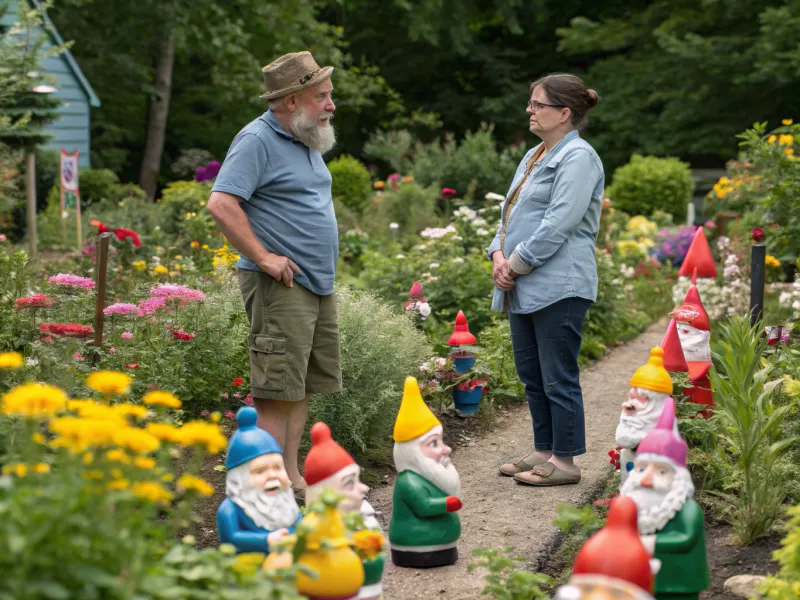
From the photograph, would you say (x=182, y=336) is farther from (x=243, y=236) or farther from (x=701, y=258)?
(x=701, y=258)

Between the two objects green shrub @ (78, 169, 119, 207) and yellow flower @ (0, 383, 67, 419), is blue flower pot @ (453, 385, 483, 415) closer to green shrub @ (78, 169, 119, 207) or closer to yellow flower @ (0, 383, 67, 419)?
yellow flower @ (0, 383, 67, 419)

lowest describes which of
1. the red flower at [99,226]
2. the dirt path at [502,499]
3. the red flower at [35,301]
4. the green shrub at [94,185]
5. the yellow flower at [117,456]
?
the dirt path at [502,499]

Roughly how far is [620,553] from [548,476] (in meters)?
1.92

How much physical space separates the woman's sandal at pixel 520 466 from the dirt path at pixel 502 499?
5cm

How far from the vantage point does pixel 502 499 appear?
426 cm

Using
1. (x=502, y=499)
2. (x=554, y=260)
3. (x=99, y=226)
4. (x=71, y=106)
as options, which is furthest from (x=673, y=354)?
(x=71, y=106)

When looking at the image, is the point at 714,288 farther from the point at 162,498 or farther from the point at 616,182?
the point at 616,182

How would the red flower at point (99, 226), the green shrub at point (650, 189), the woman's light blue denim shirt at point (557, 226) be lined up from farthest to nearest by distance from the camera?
1. the green shrub at point (650, 189)
2. the red flower at point (99, 226)
3. the woman's light blue denim shirt at point (557, 226)

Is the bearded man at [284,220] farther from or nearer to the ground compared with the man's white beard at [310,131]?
nearer to the ground

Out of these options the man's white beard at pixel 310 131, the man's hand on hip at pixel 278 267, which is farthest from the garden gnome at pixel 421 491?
the man's white beard at pixel 310 131

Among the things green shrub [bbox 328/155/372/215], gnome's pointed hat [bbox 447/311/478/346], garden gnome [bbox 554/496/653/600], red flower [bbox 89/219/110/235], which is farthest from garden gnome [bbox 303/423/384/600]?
green shrub [bbox 328/155/372/215]

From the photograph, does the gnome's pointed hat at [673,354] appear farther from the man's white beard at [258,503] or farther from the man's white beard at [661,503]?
the man's white beard at [258,503]

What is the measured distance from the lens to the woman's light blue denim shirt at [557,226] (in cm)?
411

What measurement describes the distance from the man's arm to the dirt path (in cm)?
115
